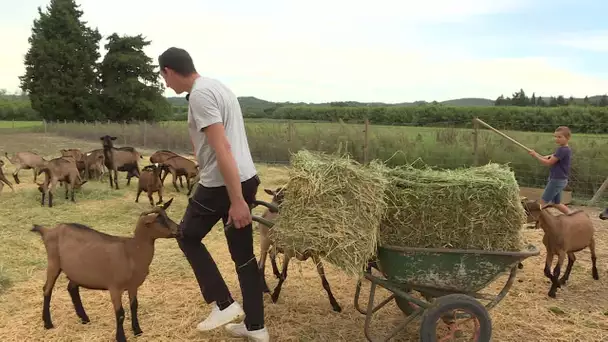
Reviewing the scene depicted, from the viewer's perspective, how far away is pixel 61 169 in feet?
31.7

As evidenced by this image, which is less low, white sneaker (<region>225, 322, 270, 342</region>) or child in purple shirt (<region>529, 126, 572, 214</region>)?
child in purple shirt (<region>529, 126, 572, 214</region>)

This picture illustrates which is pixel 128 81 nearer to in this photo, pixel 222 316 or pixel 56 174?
pixel 56 174

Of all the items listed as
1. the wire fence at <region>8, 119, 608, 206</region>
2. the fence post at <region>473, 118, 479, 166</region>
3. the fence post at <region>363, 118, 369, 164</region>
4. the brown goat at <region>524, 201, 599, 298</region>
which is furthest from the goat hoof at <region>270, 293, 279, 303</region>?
the fence post at <region>363, 118, 369, 164</region>

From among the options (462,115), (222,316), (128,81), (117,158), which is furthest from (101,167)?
(128,81)

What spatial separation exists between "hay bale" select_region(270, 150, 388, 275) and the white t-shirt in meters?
0.45

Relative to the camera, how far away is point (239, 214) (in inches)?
133

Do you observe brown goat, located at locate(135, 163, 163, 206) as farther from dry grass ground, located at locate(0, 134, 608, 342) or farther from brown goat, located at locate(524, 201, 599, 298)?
brown goat, located at locate(524, 201, 599, 298)

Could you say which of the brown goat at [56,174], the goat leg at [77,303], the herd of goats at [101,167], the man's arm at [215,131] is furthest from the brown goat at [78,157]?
the man's arm at [215,131]

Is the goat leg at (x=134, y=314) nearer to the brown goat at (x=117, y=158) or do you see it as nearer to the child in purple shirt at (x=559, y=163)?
the child in purple shirt at (x=559, y=163)

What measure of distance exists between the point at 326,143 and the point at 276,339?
13586 millimetres

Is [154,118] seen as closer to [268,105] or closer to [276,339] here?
[268,105]

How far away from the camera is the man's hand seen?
11.0 ft

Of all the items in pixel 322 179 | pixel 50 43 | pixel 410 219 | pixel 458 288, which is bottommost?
pixel 458 288

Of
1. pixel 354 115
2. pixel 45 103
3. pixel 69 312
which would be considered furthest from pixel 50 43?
pixel 69 312
